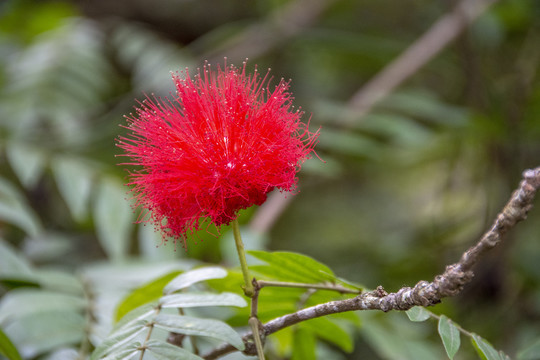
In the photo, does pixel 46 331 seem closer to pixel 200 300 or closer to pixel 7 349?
pixel 7 349

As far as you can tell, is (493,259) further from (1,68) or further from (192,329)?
(1,68)

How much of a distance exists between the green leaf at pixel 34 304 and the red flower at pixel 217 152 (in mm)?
460

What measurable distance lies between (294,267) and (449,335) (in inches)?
13.0

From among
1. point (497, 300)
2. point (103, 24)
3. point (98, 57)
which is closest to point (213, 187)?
point (497, 300)

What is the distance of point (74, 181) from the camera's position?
2.14 meters

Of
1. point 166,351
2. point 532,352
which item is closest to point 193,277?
point 166,351

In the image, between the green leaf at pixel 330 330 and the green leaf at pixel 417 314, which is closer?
the green leaf at pixel 417 314

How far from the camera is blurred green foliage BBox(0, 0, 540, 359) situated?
209 centimetres

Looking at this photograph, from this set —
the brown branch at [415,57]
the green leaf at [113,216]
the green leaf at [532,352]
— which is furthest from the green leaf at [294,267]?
the brown branch at [415,57]

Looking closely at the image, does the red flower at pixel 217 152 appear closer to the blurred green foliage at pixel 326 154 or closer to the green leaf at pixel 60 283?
the blurred green foliage at pixel 326 154

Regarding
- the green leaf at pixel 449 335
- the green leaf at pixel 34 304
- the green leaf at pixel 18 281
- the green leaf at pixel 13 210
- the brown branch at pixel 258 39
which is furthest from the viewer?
the brown branch at pixel 258 39

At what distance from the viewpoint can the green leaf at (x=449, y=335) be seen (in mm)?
909

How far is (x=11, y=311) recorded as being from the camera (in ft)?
4.38

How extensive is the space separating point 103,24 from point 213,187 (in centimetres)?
329
